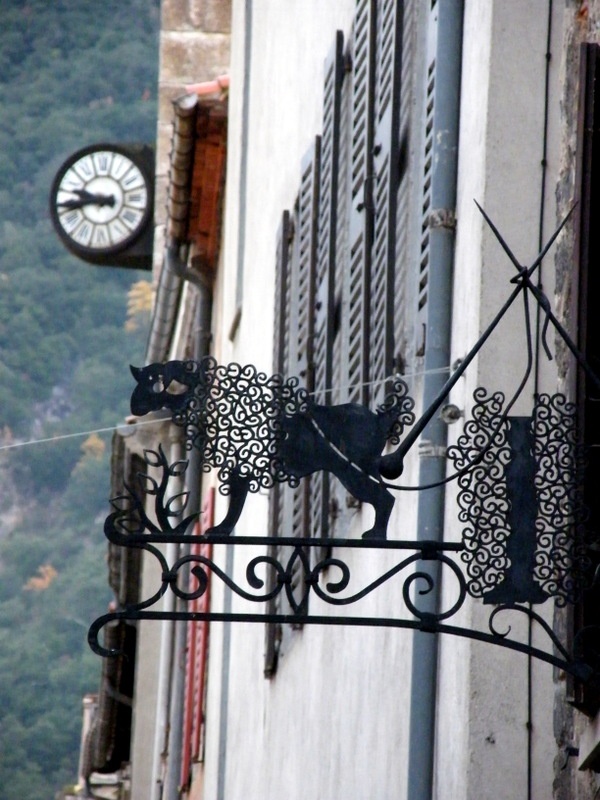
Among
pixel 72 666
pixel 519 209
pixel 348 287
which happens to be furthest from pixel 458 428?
pixel 72 666

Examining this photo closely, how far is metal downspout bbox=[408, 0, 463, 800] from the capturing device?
5387 mm

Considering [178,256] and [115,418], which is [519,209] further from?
[115,418]

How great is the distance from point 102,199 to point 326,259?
17184mm

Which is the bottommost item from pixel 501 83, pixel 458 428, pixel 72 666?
pixel 72 666

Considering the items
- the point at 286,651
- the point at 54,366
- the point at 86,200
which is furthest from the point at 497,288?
the point at 54,366

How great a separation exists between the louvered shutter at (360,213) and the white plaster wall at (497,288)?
4.22 feet

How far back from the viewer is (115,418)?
245 ft

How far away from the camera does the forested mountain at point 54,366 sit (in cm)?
6438

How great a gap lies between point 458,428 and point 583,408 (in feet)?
3.60

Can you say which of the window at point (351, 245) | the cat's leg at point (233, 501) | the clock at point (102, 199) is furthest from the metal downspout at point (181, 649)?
the cat's leg at point (233, 501)

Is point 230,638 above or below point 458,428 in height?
below

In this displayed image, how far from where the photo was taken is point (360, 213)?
7066 millimetres

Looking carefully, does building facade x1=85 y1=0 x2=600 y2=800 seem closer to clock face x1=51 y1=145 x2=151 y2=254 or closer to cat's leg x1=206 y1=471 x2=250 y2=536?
cat's leg x1=206 y1=471 x2=250 y2=536

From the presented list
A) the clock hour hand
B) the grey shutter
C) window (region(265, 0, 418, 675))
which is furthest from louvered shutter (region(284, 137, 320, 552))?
the clock hour hand
